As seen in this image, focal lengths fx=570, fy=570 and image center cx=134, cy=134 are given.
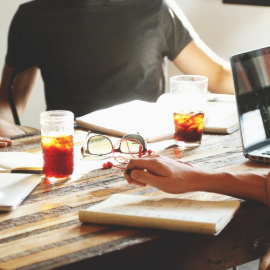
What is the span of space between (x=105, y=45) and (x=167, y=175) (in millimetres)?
1455

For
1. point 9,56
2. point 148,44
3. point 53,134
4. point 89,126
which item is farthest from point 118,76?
point 53,134

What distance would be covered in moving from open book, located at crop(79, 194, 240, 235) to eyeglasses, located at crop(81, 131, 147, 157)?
1.34ft

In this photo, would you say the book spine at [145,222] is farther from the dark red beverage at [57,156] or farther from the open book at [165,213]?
the dark red beverage at [57,156]

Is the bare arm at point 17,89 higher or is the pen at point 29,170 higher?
the bare arm at point 17,89

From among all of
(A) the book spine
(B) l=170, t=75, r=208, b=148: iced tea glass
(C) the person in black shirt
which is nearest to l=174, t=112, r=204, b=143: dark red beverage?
(B) l=170, t=75, r=208, b=148: iced tea glass

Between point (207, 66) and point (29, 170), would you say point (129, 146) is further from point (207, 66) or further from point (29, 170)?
point (207, 66)

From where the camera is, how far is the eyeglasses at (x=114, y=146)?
1.62 meters

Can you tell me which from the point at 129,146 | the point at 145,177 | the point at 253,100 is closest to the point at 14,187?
the point at 145,177

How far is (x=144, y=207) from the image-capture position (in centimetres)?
116

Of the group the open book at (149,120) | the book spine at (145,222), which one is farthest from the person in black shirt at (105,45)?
the book spine at (145,222)

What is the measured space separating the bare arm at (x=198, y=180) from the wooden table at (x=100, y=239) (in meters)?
0.03

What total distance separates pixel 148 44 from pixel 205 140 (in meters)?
0.96

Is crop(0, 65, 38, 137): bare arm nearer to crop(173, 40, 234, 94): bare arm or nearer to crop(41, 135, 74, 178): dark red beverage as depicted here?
crop(173, 40, 234, 94): bare arm

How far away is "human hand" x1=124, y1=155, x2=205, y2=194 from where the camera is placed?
1.22 metres
